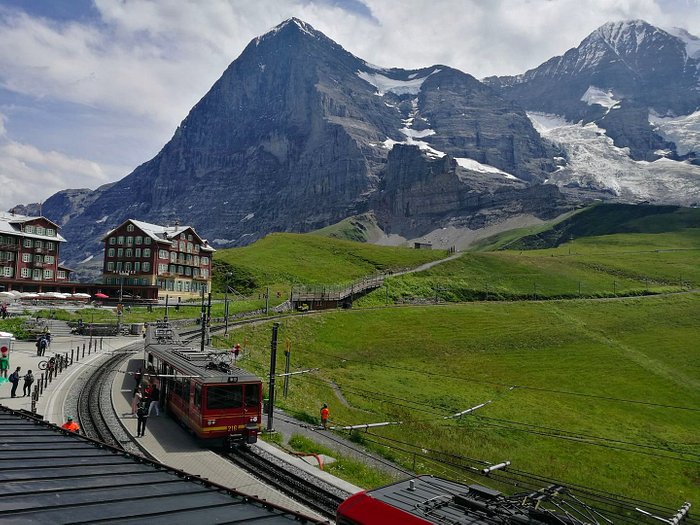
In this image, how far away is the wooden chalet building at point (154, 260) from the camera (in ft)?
368

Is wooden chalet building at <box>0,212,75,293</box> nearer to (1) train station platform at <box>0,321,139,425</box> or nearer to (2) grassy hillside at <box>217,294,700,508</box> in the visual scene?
(1) train station platform at <box>0,321,139,425</box>

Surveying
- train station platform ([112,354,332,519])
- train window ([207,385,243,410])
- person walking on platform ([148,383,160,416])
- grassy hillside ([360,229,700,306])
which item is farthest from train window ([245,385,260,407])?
grassy hillside ([360,229,700,306])

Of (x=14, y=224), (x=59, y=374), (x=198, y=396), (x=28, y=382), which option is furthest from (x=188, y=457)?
(x=14, y=224)

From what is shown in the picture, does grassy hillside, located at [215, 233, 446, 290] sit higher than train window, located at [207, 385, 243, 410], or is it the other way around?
grassy hillside, located at [215, 233, 446, 290]

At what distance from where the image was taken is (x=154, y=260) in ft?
367

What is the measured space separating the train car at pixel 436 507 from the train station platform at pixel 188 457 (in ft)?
25.1

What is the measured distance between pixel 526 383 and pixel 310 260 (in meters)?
82.9

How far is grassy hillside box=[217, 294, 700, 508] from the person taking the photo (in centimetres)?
3559

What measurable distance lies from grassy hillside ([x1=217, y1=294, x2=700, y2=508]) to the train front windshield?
8.09 meters

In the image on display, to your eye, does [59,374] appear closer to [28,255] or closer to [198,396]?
[198,396]

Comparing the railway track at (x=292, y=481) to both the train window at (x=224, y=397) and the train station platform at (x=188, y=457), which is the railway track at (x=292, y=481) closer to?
the train station platform at (x=188, y=457)

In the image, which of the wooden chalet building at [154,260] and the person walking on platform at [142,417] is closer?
the person walking on platform at [142,417]

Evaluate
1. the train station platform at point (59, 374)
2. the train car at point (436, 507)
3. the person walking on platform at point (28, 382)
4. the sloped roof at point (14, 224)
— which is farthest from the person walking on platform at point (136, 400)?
the sloped roof at point (14, 224)

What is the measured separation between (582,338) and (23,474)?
7691 cm
